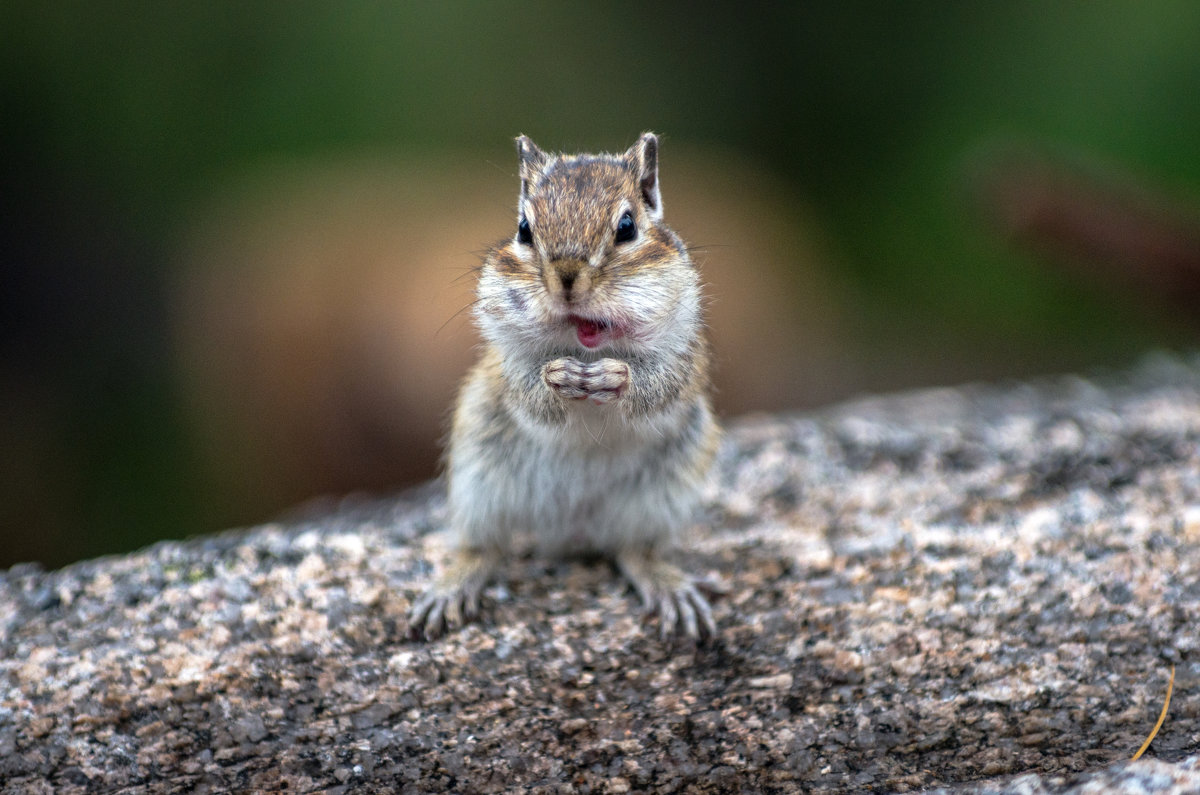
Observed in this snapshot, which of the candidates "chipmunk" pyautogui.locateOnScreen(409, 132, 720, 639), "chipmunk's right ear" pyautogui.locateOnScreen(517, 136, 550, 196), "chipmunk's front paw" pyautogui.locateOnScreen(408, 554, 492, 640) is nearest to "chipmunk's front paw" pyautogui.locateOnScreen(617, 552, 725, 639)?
"chipmunk" pyautogui.locateOnScreen(409, 132, 720, 639)

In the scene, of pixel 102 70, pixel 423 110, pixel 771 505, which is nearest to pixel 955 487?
pixel 771 505

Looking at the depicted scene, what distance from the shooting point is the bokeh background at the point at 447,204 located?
20.5 feet

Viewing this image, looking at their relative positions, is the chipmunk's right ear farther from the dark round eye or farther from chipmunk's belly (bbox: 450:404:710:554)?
chipmunk's belly (bbox: 450:404:710:554)

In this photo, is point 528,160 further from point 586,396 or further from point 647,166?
point 586,396

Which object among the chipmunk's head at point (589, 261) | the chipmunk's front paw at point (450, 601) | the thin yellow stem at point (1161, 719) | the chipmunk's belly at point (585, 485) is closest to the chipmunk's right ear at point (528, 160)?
the chipmunk's head at point (589, 261)

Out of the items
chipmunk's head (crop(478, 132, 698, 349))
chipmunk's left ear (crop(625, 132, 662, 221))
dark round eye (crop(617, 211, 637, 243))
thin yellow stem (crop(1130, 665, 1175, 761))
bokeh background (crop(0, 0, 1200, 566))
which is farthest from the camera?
bokeh background (crop(0, 0, 1200, 566))

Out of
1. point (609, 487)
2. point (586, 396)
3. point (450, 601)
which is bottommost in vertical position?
point (450, 601)

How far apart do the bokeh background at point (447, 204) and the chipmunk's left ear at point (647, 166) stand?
119 inches

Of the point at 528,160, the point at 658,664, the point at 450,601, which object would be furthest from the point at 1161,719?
the point at 528,160

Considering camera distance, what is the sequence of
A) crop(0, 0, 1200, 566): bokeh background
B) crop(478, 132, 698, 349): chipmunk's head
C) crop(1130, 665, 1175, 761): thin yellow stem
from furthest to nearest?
crop(0, 0, 1200, 566): bokeh background < crop(478, 132, 698, 349): chipmunk's head < crop(1130, 665, 1175, 761): thin yellow stem

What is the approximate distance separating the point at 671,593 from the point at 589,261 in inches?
41.8

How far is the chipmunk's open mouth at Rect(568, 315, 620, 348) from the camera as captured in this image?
2.90 m

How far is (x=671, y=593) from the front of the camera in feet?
10.7

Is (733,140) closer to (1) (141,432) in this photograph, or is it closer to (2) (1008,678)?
(1) (141,432)
